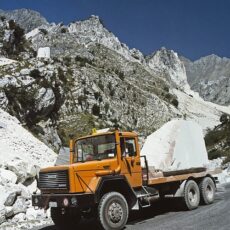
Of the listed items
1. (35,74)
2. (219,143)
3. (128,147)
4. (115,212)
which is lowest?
(115,212)

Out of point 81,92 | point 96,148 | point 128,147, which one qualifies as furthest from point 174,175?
point 81,92

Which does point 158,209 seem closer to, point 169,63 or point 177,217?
point 177,217

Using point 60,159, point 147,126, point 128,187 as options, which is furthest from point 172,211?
point 147,126

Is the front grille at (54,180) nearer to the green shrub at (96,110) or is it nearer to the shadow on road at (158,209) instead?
the shadow on road at (158,209)

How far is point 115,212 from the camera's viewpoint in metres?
10.6

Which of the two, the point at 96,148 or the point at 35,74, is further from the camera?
the point at 35,74

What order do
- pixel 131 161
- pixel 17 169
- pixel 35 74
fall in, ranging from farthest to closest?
1. pixel 35 74
2. pixel 17 169
3. pixel 131 161

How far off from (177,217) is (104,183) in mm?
2638

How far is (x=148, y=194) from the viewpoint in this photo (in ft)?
39.1

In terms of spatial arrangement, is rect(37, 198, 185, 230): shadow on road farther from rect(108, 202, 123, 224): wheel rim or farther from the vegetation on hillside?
the vegetation on hillside

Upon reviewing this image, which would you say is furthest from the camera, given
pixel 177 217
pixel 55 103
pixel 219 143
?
pixel 219 143

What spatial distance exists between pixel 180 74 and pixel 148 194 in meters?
191

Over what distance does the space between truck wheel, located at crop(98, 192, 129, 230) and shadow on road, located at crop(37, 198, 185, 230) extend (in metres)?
1.13

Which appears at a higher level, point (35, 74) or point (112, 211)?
point (35, 74)
